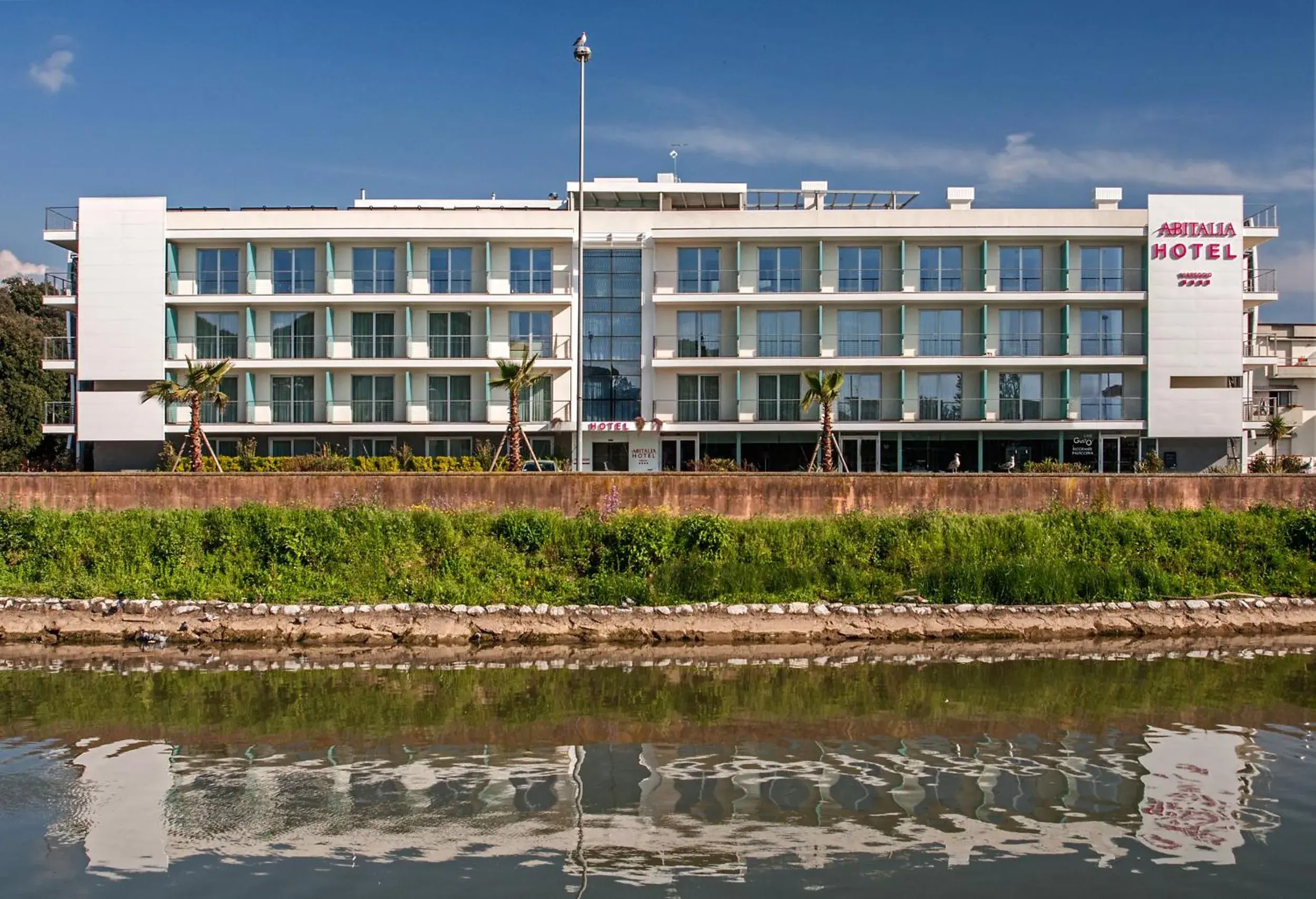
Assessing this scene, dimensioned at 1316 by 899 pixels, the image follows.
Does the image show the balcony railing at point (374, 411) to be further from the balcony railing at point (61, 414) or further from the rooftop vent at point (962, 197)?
the rooftop vent at point (962, 197)

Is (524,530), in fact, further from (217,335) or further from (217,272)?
(217,272)

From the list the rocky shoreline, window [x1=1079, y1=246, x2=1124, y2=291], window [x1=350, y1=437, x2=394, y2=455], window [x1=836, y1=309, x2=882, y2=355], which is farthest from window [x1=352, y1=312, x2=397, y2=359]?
window [x1=1079, y1=246, x2=1124, y2=291]

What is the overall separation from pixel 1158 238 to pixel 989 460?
477 inches

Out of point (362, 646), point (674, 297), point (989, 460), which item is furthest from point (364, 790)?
point (989, 460)

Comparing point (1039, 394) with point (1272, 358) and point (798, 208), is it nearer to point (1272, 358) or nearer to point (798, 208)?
point (1272, 358)

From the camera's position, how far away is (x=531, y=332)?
47.1 metres

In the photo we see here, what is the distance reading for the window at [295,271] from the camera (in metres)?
47.1

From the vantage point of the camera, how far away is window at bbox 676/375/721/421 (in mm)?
47188

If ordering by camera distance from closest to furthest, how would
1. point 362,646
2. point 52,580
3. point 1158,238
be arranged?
point 362,646
point 52,580
point 1158,238

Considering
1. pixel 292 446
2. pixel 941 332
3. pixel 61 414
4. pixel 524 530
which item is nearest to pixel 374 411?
pixel 292 446

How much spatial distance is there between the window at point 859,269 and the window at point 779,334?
8.38ft

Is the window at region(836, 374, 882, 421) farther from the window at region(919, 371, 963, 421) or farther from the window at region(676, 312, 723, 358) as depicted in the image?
the window at region(676, 312, 723, 358)

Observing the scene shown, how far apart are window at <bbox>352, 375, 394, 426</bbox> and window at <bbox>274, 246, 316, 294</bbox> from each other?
4621mm

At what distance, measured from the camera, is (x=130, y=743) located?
1642 cm
